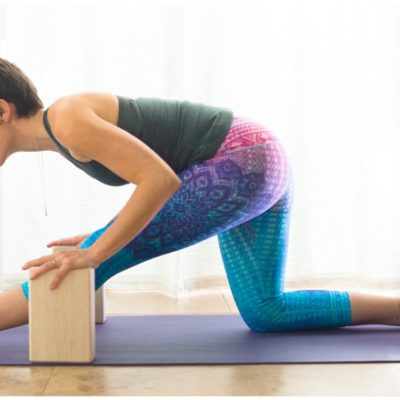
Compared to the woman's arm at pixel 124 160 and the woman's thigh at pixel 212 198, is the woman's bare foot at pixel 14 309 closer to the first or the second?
the woman's thigh at pixel 212 198

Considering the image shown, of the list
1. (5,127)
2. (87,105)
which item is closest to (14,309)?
(5,127)

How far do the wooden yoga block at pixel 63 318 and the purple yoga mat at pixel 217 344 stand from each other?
44mm

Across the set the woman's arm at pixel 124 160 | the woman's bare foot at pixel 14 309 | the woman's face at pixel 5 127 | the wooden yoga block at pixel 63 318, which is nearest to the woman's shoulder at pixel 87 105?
the woman's arm at pixel 124 160

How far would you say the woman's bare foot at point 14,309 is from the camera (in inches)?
69.9

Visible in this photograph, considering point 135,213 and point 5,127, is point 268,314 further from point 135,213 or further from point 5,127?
point 5,127

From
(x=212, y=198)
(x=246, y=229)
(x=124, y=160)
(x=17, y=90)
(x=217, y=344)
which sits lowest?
(x=217, y=344)

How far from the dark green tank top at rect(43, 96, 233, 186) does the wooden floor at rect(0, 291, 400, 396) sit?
45cm

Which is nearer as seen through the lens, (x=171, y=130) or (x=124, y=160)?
(x=124, y=160)

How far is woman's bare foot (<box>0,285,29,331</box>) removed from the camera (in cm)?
177

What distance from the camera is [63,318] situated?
159 centimetres

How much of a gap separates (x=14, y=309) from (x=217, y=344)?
Answer: 516mm

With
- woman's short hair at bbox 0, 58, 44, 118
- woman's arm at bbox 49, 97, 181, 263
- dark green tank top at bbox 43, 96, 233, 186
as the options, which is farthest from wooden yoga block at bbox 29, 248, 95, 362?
woman's short hair at bbox 0, 58, 44, 118

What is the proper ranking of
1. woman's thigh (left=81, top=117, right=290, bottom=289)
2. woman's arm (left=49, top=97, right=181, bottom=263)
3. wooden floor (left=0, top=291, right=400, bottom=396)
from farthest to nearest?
woman's thigh (left=81, top=117, right=290, bottom=289)
woman's arm (left=49, top=97, right=181, bottom=263)
wooden floor (left=0, top=291, right=400, bottom=396)

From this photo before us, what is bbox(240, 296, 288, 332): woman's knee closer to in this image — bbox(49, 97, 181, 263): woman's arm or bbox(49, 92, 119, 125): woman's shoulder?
bbox(49, 97, 181, 263): woman's arm
